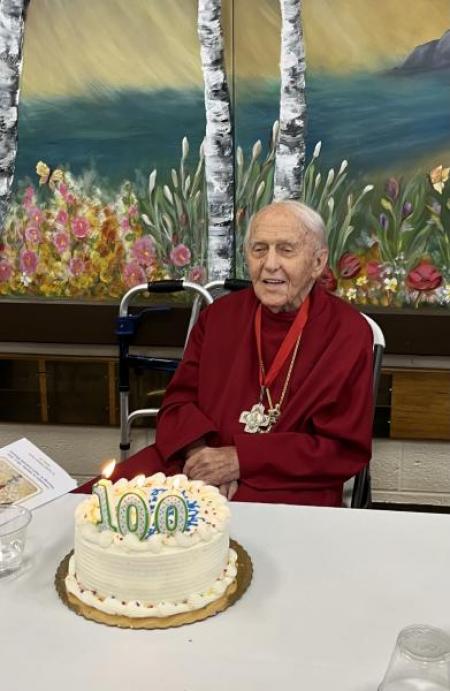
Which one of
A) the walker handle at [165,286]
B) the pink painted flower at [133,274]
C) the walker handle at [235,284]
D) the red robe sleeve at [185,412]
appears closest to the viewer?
the red robe sleeve at [185,412]

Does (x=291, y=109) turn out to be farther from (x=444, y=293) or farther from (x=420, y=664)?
(x=420, y=664)

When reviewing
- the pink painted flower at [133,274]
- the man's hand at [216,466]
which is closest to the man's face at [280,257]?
the man's hand at [216,466]

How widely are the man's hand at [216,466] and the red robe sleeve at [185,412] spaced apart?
76 millimetres

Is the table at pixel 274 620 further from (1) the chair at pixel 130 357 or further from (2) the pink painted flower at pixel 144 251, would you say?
(2) the pink painted flower at pixel 144 251

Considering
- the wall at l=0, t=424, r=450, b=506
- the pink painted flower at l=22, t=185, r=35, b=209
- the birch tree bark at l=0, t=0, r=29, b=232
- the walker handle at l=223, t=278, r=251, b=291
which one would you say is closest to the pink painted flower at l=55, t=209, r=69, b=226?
the pink painted flower at l=22, t=185, r=35, b=209

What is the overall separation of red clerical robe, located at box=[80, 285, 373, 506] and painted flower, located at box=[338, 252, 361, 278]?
30.6 inches

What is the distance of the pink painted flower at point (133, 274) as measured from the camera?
3.10 metres

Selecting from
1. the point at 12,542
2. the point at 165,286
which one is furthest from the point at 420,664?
the point at 165,286

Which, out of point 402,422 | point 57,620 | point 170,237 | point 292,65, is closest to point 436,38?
point 292,65

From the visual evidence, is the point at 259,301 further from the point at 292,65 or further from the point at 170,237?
the point at 292,65

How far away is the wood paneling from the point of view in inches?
119

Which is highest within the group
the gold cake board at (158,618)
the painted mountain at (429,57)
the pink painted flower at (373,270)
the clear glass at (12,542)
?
the painted mountain at (429,57)

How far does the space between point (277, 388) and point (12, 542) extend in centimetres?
95

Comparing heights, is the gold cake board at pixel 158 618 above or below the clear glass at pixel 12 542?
below
